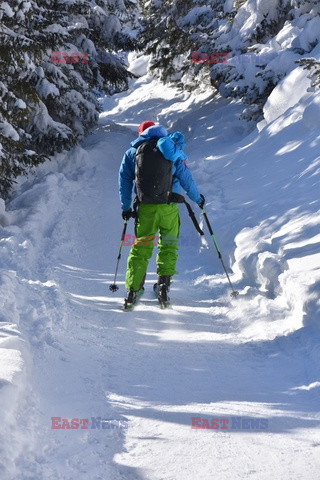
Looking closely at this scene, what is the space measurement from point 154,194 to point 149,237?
0.57 m

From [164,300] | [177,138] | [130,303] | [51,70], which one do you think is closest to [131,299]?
[130,303]

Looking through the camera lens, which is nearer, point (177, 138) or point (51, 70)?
point (177, 138)

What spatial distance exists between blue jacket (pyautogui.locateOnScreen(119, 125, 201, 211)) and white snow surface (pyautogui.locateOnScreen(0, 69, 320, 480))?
130 centimetres

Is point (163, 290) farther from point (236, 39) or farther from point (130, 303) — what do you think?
point (236, 39)

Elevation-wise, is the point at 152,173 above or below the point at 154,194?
above

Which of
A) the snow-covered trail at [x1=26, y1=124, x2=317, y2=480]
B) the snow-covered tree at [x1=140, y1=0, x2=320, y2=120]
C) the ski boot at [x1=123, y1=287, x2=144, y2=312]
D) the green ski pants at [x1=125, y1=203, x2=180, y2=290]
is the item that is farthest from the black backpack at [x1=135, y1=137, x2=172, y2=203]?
the snow-covered tree at [x1=140, y1=0, x2=320, y2=120]

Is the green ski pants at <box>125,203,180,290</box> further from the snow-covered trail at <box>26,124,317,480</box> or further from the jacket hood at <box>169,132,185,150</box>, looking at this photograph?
the jacket hood at <box>169,132,185,150</box>

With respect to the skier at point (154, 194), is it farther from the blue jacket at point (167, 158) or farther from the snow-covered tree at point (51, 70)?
the snow-covered tree at point (51, 70)

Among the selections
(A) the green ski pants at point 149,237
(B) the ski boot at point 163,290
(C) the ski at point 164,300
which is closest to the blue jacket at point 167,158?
(A) the green ski pants at point 149,237

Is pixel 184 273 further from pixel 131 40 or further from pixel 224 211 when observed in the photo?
pixel 131 40

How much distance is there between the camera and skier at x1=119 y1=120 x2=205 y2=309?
6348 millimetres

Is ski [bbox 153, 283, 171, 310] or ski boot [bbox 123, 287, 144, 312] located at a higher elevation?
ski boot [bbox 123, 287, 144, 312]

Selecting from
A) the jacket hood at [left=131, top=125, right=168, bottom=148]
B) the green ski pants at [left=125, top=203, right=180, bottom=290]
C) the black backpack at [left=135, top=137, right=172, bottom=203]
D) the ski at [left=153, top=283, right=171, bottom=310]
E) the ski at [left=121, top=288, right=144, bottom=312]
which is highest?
the jacket hood at [left=131, top=125, right=168, bottom=148]

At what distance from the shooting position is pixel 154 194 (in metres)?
6.43
